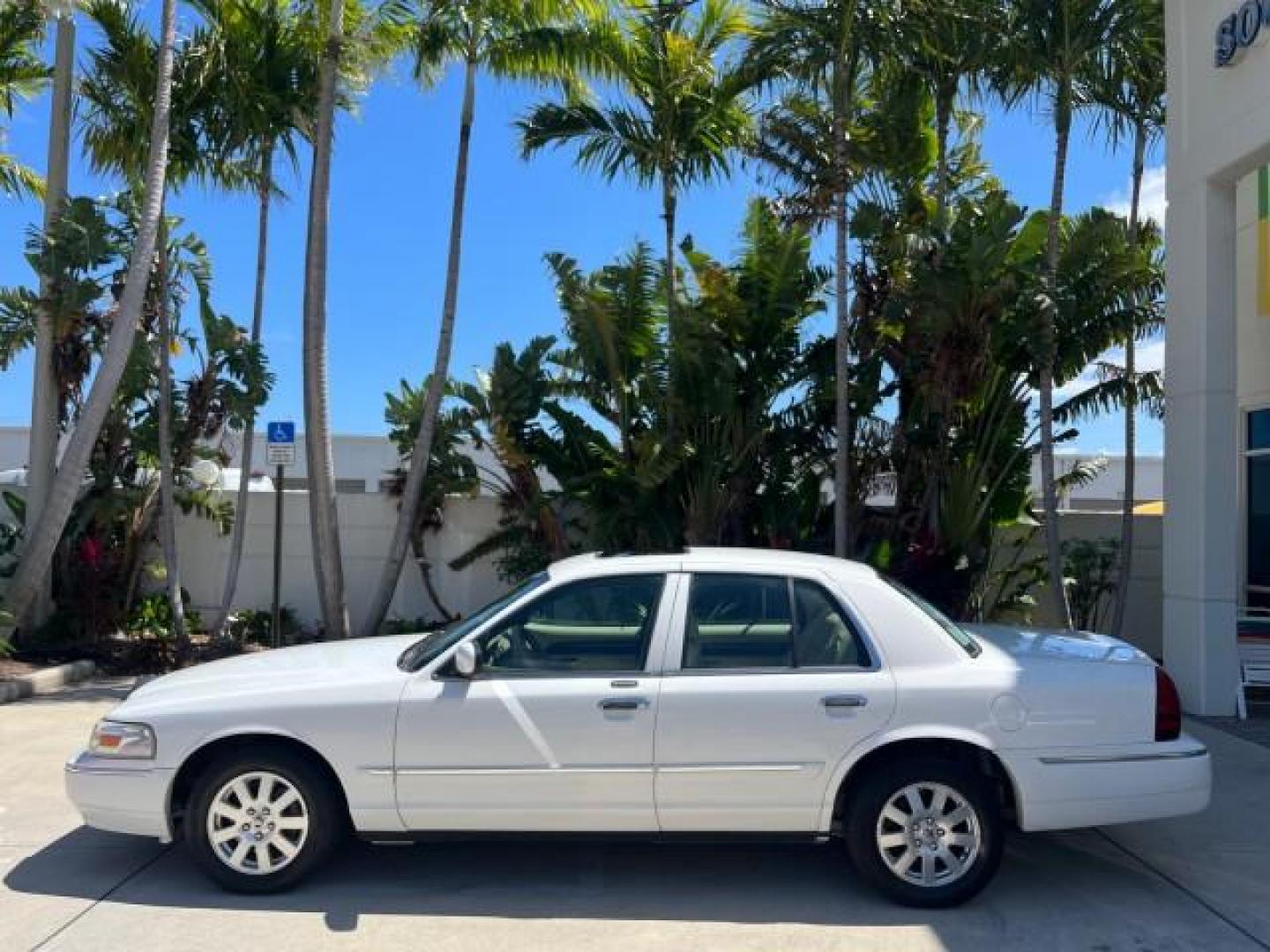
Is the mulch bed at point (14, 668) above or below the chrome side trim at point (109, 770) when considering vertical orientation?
below

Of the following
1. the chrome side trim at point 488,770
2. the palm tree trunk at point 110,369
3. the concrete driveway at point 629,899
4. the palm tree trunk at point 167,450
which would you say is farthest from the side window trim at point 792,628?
the palm tree trunk at point 167,450

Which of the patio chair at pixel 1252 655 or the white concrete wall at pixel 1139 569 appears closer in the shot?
the patio chair at pixel 1252 655

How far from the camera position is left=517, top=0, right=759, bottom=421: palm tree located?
1232cm

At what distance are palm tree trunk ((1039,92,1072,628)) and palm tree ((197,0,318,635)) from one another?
307 inches

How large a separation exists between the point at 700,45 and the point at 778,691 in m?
9.08

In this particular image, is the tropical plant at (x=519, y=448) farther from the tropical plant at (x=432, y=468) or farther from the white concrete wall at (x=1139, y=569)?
the white concrete wall at (x=1139, y=569)

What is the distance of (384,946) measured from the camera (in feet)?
16.1

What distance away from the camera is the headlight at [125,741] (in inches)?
213

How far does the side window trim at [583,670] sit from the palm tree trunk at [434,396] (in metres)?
7.44

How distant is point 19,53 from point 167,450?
214 inches

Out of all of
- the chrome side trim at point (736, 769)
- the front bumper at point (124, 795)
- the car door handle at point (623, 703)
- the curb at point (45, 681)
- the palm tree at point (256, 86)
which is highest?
the palm tree at point (256, 86)

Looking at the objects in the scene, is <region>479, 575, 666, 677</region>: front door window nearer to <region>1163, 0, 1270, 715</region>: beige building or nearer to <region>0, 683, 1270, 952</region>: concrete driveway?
<region>0, 683, 1270, 952</region>: concrete driveway

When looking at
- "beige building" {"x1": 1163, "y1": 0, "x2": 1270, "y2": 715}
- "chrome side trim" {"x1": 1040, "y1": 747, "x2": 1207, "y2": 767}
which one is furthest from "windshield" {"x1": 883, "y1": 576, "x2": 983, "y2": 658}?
"beige building" {"x1": 1163, "y1": 0, "x2": 1270, "y2": 715}

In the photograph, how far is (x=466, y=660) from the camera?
5.30m
